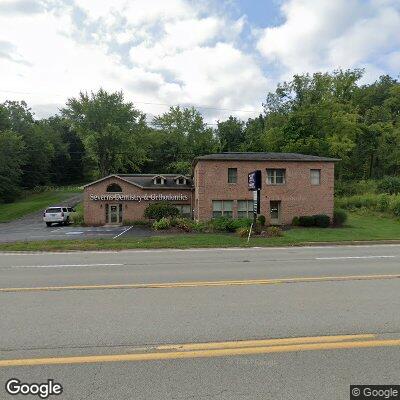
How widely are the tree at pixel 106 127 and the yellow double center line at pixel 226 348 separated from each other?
59.1 metres

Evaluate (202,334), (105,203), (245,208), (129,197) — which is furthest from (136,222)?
(202,334)

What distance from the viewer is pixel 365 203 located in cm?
3969

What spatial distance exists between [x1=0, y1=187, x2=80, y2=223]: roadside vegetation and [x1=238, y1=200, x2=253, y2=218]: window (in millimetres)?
28787

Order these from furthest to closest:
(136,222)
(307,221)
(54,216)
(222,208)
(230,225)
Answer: (136,222) → (54,216) → (222,208) → (307,221) → (230,225)

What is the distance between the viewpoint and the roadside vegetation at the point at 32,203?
48.6m

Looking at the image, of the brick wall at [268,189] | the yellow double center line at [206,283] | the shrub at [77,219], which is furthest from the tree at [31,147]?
the yellow double center line at [206,283]

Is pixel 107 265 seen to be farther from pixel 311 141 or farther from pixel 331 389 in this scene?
pixel 311 141

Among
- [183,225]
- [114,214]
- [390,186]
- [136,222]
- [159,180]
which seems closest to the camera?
[183,225]

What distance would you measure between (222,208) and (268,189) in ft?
13.5

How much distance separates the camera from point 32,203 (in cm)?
5809

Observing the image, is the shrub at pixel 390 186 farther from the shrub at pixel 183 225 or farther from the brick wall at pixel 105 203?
the shrub at pixel 183 225

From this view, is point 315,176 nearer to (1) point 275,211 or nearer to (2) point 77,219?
(1) point 275,211

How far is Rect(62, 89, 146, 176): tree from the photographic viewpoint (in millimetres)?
62750

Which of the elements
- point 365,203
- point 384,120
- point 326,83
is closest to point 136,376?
point 365,203
